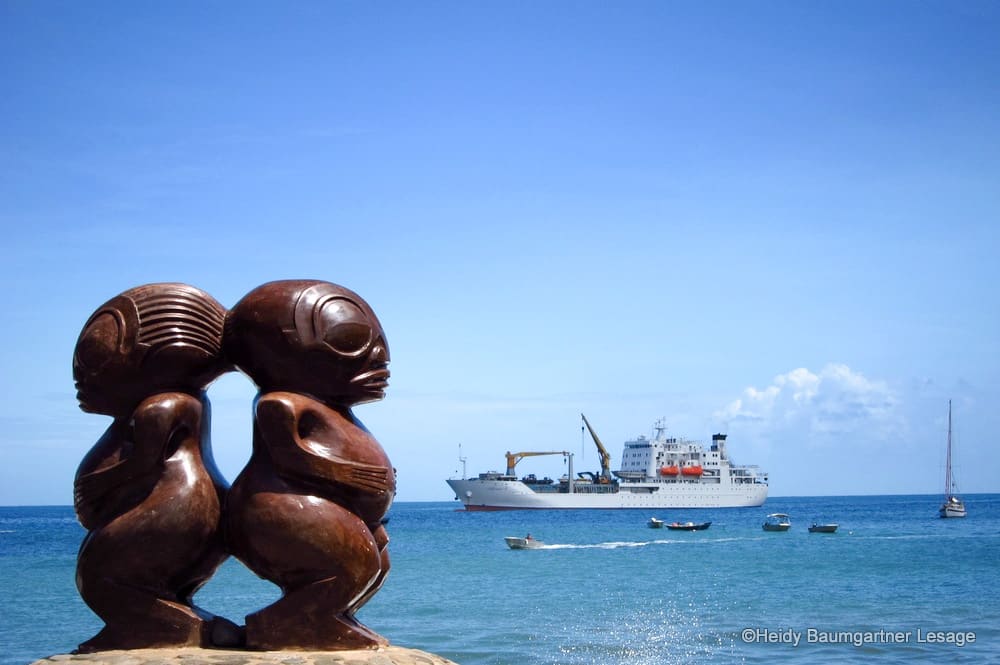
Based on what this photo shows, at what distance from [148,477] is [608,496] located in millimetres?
71062

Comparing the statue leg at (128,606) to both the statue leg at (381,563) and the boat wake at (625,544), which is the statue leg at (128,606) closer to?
the statue leg at (381,563)

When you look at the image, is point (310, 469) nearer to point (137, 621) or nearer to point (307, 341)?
point (307, 341)

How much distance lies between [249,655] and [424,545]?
3970 cm

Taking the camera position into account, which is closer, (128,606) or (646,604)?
(128,606)

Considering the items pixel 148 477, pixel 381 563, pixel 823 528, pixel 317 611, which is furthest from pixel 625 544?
pixel 148 477

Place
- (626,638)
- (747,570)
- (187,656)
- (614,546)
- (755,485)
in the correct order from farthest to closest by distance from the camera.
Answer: (755,485), (614,546), (747,570), (626,638), (187,656)

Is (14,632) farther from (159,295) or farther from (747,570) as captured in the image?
(747,570)

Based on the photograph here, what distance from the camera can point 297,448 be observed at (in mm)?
5680

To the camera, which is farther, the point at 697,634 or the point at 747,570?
the point at 747,570

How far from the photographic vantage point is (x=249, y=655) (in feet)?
18.2

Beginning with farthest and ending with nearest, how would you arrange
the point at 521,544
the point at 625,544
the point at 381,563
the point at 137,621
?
the point at 625,544 < the point at 521,544 < the point at 381,563 < the point at 137,621

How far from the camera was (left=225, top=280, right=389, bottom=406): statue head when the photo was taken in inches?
231

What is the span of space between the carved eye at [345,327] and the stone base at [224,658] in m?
1.55

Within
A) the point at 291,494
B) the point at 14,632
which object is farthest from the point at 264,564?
the point at 14,632
